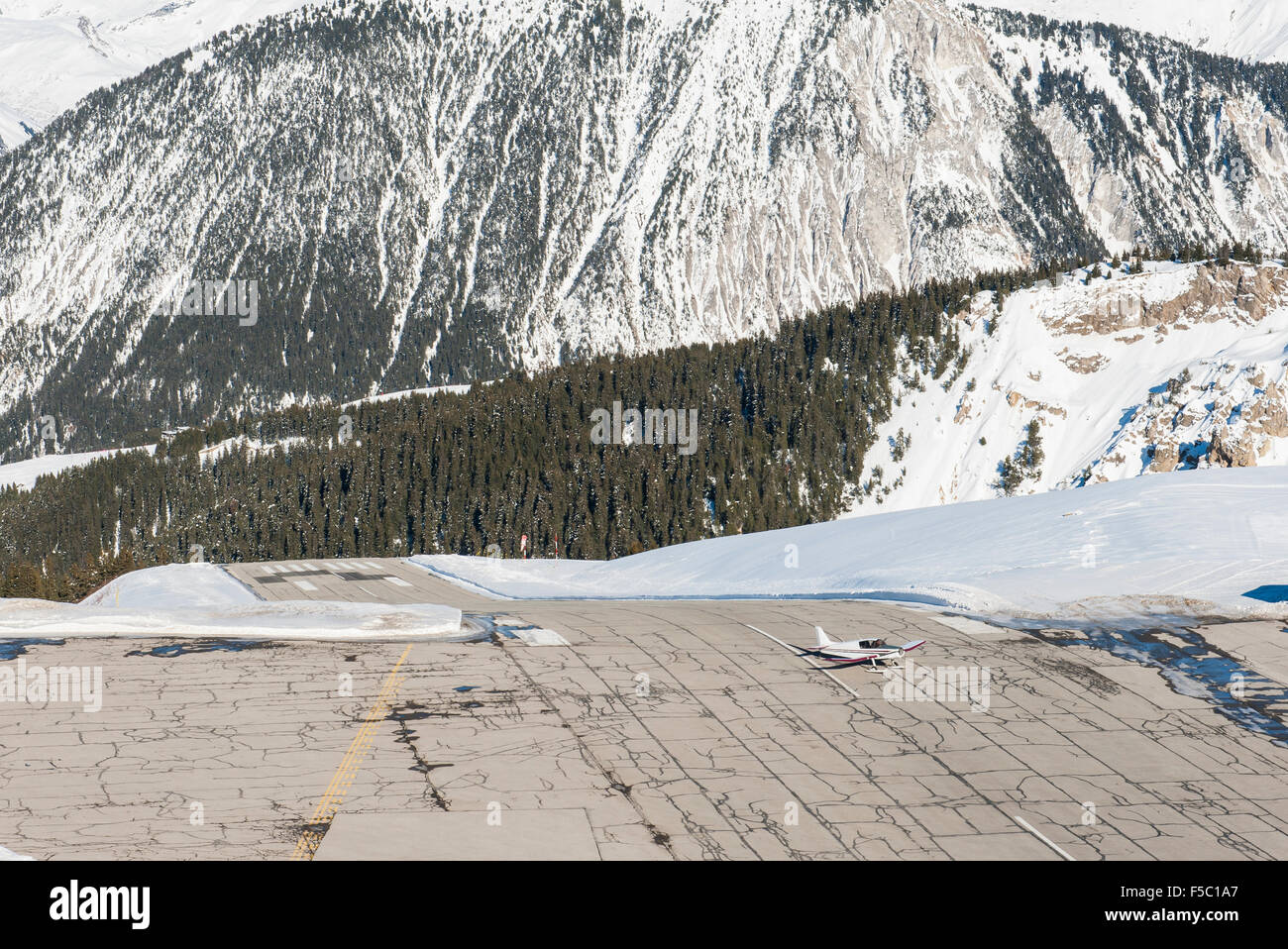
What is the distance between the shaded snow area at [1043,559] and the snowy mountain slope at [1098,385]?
108 m

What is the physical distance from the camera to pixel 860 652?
27047mm

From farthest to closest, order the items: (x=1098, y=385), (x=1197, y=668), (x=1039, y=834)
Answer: (x=1098, y=385)
(x=1197, y=668)
(x=1039, y=834)

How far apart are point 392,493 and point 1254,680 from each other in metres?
161

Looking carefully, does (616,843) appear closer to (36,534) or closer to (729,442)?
(729,442)

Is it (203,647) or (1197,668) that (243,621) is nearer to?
(203,647)

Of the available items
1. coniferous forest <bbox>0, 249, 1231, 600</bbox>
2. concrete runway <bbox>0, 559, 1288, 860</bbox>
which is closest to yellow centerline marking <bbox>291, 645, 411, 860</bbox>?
concrete runway <bbox>0, 559, 1288, 860</bbox>

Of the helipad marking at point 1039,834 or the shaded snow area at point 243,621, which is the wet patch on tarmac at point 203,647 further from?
the helipad marking at point 1039,834

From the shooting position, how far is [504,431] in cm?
18662

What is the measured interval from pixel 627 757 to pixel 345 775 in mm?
5307

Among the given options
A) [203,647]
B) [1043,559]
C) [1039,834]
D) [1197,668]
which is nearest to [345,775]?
[203,647]

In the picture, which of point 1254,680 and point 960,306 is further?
point 960,306

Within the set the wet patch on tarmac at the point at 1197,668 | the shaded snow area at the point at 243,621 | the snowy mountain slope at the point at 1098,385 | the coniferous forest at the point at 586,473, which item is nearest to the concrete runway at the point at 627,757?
the wet patch on tarmac at the point at 1197,668
